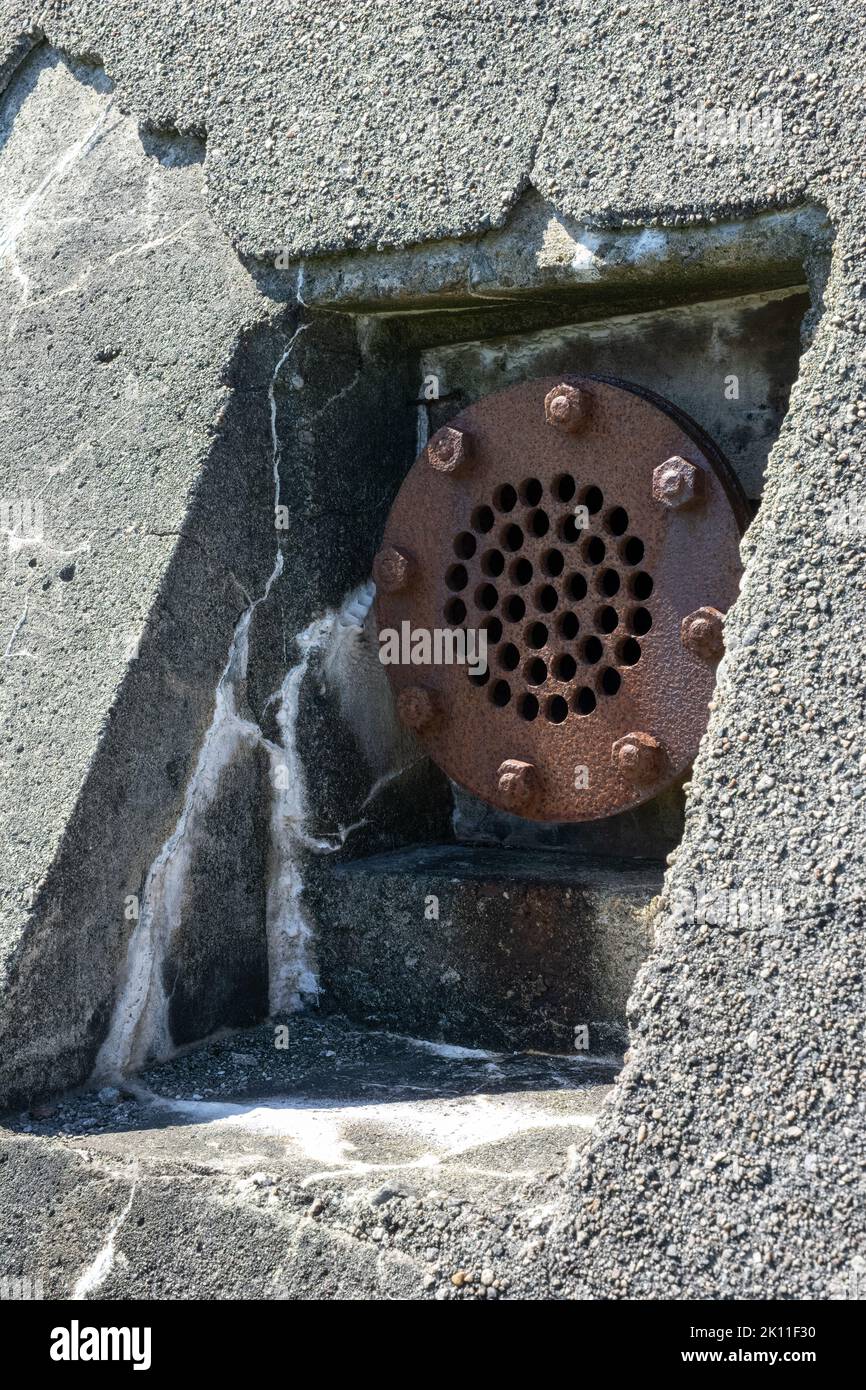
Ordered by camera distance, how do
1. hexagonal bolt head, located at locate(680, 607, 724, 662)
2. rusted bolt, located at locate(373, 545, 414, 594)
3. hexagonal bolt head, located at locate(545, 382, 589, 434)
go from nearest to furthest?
hexagonal bolt head, located at locate(680, 607, 724, 662), hexagonal bolt head, located at locate(545, 382, 589, 434), rusted bolt, located at locate(373, 545, 414, 594)

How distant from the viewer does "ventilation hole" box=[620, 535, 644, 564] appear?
244 centimetres

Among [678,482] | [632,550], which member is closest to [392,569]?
[632,550]

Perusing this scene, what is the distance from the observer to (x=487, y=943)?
8.13 feet

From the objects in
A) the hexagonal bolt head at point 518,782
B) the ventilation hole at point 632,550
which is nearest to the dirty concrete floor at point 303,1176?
the hexagonal bolt head at point 518,782

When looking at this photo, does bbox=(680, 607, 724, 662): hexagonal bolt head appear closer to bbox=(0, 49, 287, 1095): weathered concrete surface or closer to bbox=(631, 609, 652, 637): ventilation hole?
bbox=(631, 609, 652, 637): ventilation hole

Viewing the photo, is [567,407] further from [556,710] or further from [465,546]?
[556,710]

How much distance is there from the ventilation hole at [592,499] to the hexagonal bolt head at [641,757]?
389 millimetres

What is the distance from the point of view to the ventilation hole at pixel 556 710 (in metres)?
2.54

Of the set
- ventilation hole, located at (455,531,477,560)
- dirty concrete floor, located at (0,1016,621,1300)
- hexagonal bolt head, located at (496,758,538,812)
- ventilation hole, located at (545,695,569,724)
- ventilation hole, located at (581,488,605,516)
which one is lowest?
dirty concrete floor, located at (0,1016,621,1300)


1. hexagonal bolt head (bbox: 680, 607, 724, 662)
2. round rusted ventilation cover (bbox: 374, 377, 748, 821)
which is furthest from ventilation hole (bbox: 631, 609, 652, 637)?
hexagonal bolt head (bbox: 680, 607, 724, 662)

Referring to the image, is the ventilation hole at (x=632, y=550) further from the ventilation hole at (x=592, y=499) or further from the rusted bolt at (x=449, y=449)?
the rusted bolt at (x=449, y=449)

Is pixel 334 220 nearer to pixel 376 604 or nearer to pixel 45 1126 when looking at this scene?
pixel 376 604

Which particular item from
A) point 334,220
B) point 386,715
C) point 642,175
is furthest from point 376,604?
point 642,175

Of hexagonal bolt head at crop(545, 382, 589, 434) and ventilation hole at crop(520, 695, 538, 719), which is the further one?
ventilation hole at crop(520, 695, 538, 719)
